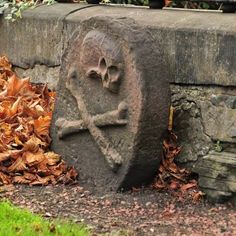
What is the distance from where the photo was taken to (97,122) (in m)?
5.41

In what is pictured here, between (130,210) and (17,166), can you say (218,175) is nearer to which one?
(130,210)

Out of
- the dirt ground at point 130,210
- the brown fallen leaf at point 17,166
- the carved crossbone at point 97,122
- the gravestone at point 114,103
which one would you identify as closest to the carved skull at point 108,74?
the gravestone at point 114,103

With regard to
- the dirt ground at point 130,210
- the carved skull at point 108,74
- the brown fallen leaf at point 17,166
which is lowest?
the dirt ground at point 130,210

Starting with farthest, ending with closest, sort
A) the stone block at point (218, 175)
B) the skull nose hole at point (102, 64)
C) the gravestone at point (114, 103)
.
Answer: the skull nose hole at point (102, 64), the gravestone at point (114, 103), the stone block at point (218, 175)

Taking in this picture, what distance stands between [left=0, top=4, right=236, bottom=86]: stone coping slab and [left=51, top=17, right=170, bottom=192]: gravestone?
0.55 ft

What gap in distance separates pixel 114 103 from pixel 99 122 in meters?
0.18

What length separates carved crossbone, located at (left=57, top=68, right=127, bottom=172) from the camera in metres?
5.21

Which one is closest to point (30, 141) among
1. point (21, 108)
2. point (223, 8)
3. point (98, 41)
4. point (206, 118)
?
point (21, 108)

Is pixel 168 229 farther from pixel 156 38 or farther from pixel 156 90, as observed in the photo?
pixel 156 38

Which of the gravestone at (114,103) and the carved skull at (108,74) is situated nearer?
the gravestone at (114,103)

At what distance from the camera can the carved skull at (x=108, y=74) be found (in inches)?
204

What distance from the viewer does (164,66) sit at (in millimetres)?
5152

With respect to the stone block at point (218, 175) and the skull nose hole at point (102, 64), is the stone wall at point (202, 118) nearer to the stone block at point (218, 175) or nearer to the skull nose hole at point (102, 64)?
the stone block at point (218, 175)

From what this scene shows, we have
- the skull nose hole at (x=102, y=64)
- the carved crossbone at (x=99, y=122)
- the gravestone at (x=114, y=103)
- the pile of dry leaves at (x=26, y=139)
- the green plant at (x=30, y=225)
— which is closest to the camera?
the green plant at (x=30, y=225)
